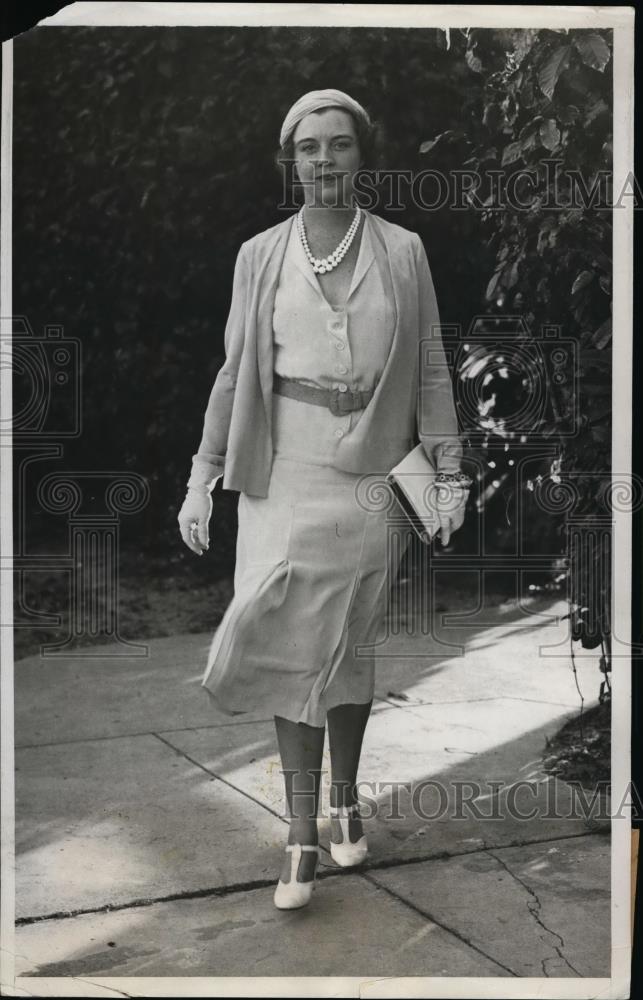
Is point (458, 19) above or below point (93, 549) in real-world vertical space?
above

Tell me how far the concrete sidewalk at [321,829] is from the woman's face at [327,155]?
1.22 m

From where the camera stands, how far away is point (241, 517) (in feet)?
14.5

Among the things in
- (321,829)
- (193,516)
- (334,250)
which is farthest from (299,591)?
(334,250)

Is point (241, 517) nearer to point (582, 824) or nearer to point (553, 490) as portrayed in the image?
point (553, 490)

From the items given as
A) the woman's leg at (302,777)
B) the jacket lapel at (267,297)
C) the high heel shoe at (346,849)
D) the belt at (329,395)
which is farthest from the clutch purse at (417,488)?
the high heel shoe at (346,849)

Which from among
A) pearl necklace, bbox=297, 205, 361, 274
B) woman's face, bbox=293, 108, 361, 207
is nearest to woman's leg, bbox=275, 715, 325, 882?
pearl necklace, bbox=297, 205, 361, 274

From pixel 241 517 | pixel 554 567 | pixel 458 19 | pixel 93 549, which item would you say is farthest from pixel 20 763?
pixel 458 19

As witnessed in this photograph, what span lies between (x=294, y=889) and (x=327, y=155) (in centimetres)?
201

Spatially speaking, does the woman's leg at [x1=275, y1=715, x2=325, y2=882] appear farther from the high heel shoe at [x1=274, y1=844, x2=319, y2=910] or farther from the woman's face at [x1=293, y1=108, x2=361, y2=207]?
the woman's face at [x1=293, y1=108, x2=361, y2=207]

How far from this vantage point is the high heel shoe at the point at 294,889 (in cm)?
437

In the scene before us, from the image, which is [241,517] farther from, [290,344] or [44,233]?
[44,233]

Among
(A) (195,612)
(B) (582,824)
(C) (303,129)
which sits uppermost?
(C) (303,129)

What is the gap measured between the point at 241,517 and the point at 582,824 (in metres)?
1.32

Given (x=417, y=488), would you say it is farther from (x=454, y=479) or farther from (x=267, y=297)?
(x=267, y=297)
